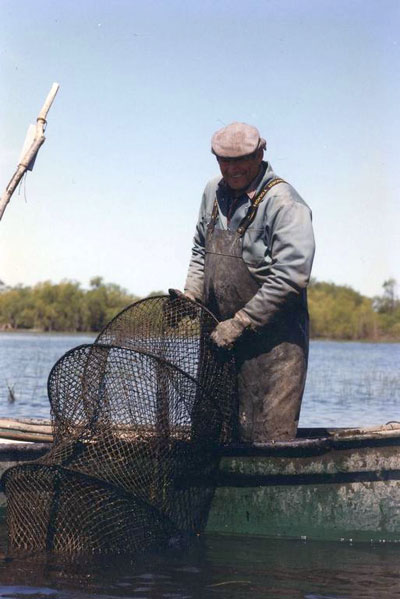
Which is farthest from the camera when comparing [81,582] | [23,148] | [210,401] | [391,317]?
[391,317]

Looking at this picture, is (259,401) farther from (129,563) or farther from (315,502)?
(129,563)

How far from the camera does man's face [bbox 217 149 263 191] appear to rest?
212 inches

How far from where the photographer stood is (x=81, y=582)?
4.75 meters

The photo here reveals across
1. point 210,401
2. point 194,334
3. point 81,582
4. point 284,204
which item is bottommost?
point 81,582

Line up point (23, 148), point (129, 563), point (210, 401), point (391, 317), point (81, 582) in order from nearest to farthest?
point (81, 582)
point (129, 563)
point (210, 401)
point (23, 148)
point (391, 317)

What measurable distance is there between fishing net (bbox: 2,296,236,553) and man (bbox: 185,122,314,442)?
17cm

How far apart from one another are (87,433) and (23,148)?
217 cm

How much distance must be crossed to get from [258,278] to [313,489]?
4.17 feet

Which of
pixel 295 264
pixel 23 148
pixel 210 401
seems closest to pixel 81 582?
pixel 210 401

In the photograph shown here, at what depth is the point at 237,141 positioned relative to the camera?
5.33 meters

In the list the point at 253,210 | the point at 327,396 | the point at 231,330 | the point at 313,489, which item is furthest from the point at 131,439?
the point at 327,396

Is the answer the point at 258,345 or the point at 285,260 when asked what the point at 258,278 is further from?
the point at 258,345

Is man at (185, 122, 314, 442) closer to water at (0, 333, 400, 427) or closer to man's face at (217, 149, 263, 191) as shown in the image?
man's face at (217, 149, 263, 191)

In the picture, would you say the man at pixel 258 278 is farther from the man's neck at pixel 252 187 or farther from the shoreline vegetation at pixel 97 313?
the shoreline vegetation at pixel 97 313
